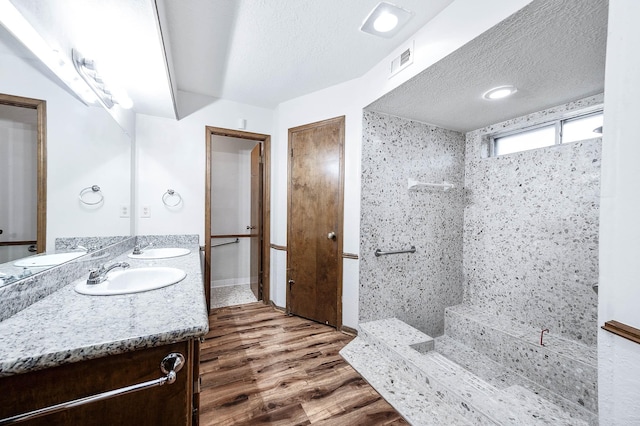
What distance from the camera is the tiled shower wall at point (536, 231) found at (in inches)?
72.8

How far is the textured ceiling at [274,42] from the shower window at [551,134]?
1.54 m

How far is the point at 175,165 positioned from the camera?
260 cm

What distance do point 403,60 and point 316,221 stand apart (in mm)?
1577

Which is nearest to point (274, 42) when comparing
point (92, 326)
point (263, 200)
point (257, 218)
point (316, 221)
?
point (316, 221)

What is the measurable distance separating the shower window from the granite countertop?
2880 millimetres

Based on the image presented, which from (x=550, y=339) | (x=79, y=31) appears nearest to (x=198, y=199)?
(x=79, y=31)

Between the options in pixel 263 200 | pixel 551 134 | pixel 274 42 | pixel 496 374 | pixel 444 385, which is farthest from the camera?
pixel 263 200

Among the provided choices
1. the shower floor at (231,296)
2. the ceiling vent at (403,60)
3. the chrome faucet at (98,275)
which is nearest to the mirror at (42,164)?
the chrome faucet at (98,275)

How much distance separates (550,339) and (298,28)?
10.00 feet

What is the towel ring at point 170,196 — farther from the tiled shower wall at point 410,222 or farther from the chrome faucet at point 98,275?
the tiled shower wall at point 410,222

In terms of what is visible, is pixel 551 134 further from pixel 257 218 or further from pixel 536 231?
pixel 257 218

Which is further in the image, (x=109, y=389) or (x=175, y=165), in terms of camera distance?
(x=175, y=165)

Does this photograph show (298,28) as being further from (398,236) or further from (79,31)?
(398,236)

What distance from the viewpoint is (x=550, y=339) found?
1.94 meters
